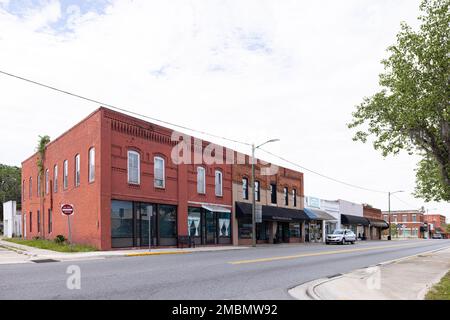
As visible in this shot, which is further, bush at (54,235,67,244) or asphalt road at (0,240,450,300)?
bush at (54,235,67,244)

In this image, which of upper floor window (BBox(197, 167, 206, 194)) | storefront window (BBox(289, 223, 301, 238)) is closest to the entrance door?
upper floor window (BBox(197, 167, 206, 194))

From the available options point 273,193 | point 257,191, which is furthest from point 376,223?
point 257,191

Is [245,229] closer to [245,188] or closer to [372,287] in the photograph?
[245,188]

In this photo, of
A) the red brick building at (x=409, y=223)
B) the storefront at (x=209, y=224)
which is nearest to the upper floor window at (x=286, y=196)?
the storefront at (x=209, y=224)

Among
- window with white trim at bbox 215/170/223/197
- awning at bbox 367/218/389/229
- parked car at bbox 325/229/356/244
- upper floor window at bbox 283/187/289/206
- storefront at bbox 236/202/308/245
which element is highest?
window with white trim at bbox 215/170/223/197

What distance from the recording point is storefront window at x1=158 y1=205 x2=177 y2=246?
29516 millimetres

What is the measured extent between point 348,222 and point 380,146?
42772 mm

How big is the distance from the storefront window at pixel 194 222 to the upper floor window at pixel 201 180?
1485 mm

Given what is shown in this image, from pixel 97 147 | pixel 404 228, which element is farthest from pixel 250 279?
pixel 404 228

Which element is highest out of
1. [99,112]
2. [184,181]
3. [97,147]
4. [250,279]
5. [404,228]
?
[99,112]

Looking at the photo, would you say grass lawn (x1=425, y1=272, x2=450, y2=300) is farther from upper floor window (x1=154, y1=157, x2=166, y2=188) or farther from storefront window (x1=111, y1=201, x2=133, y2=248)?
upper floor window (x1=154, y1=157, x2=166, y2=188)

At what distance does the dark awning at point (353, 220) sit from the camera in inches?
2365
